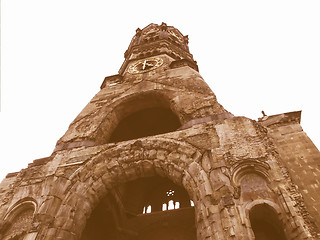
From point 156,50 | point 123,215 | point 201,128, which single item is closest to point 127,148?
point 201,128

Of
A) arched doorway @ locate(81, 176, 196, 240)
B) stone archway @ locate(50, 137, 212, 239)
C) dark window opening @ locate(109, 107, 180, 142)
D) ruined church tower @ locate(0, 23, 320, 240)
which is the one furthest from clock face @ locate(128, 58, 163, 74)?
stone archway @ locate(50, 137, 212, 239)

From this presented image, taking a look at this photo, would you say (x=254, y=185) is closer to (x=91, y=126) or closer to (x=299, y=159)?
(x=299, y=159)

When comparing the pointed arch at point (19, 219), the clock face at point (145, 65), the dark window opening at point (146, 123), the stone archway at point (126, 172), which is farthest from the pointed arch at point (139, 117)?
the pointed arch at point (19, 219)

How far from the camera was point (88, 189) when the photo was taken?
20.4 feet

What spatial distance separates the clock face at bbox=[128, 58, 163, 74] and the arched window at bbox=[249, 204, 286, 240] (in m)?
8.14

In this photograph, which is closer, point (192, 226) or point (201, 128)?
point (201, 128)

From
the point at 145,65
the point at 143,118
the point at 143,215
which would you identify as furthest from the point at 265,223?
the point at 145,65

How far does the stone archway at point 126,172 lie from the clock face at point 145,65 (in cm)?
559

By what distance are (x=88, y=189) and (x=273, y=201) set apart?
3.99 meters

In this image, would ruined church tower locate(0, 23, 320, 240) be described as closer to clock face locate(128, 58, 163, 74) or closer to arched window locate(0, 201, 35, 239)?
arched window locate(0, 201, 35, 239)

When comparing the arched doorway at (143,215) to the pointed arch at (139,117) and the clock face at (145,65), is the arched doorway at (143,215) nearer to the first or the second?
the pointed arch at (139,117)

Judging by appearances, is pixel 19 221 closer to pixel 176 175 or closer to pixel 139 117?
pixel 176 175

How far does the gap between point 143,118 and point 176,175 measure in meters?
4.90

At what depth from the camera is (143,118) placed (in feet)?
34.7
